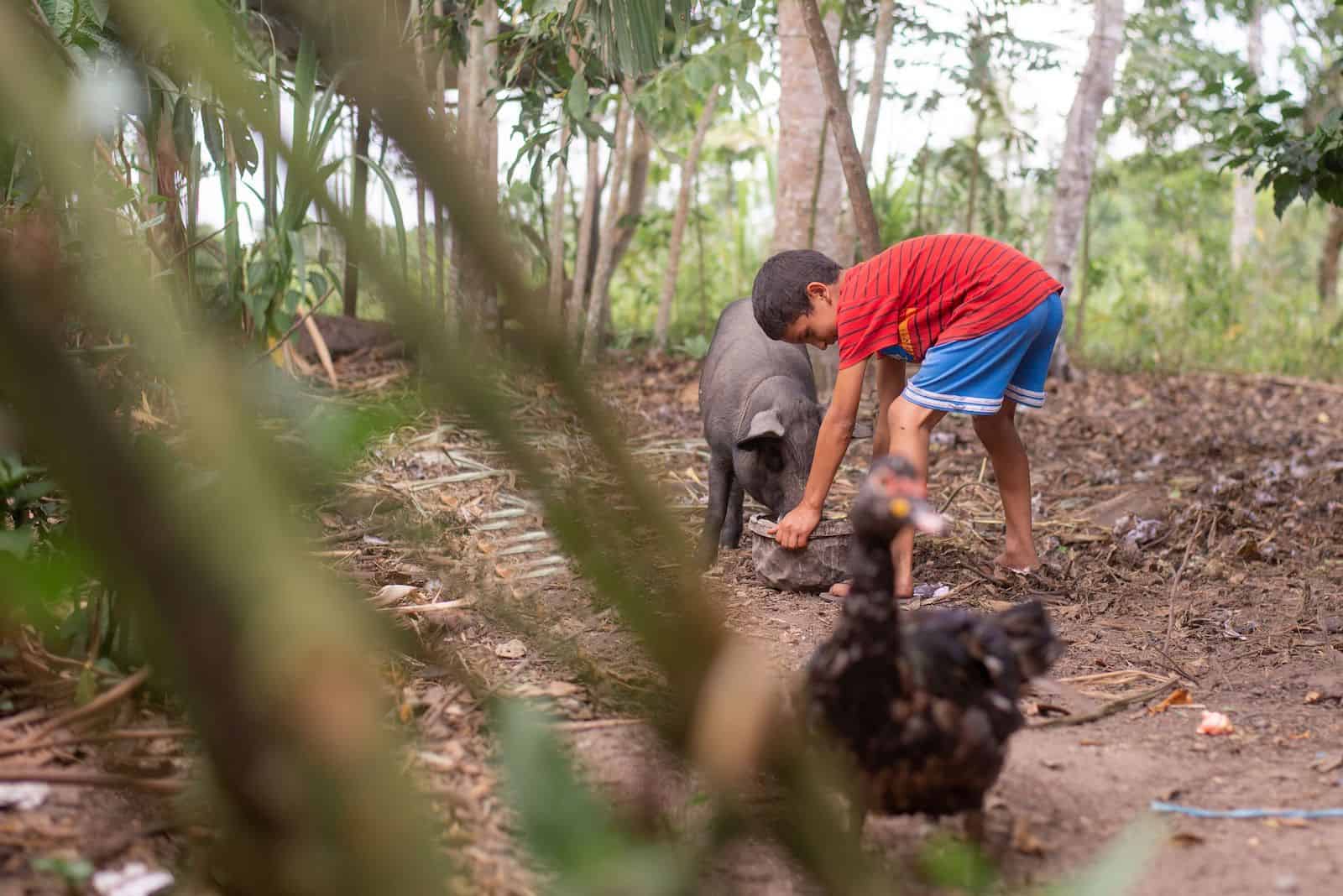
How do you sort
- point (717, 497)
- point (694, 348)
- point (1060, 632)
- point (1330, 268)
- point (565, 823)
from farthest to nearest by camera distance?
point (1330, 268), point (694, 348), point (717, 497), point (1060, 632), point (565, 823)

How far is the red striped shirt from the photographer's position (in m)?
3.68

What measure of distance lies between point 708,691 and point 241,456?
0.35m

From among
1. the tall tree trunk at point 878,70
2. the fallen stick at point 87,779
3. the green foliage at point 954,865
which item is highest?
the tall tree trunk at point 878,70

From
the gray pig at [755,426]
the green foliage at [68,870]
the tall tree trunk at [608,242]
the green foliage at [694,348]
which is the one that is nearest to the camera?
the green foliage at [68,870]

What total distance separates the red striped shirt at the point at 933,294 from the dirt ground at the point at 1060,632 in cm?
87

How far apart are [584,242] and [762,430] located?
411 centimetres

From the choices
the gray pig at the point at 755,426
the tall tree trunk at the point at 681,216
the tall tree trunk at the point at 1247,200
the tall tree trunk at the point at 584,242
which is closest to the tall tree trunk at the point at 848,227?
the tall tree trunk at the point at 681,216

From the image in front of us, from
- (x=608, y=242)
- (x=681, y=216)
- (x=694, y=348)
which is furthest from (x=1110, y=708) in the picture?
(x=681, y=216)

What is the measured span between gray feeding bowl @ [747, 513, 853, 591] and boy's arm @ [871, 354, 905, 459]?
0.66 metres

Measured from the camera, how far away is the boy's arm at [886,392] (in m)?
4.39

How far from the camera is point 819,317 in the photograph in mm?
3855

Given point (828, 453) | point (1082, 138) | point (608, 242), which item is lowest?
point (828, 453)

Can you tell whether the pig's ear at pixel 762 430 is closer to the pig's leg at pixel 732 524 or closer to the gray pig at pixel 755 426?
the gray pig at pixel 755 426

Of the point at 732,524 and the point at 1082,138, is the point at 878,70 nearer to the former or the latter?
the point at 1082,138
